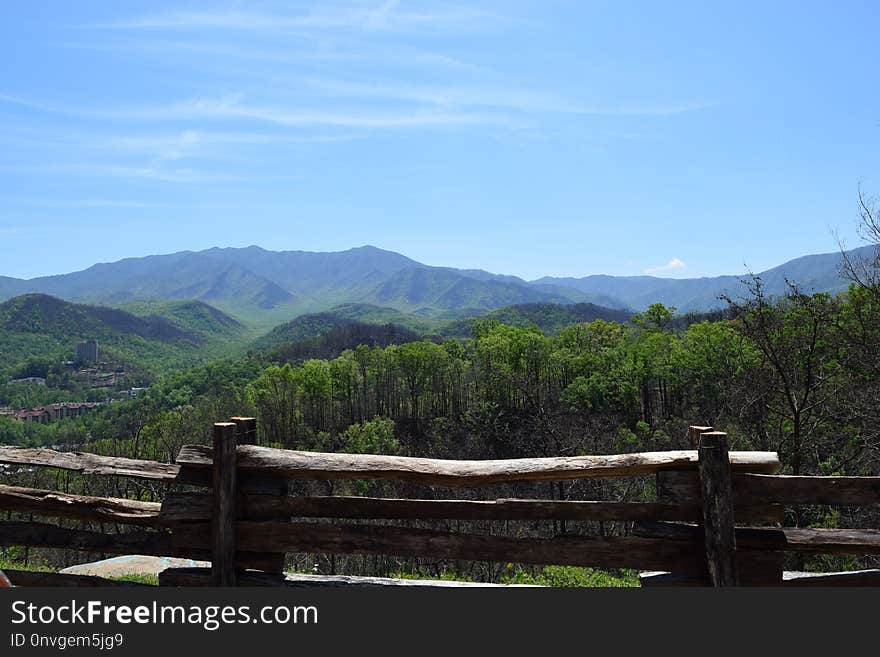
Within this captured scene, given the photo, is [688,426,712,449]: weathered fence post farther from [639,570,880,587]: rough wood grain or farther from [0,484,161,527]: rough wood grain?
[0,484,161,527]: rough wood grain

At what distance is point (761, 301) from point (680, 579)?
41.6ft

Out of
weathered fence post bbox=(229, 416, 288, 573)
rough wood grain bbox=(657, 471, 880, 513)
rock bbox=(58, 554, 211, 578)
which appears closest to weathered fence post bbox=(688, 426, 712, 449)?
rough wood grain bbox=(657, 471, 880, 513)

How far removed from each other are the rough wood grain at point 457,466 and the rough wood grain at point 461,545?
0.36 meters

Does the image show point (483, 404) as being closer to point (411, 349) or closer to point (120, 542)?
point (411, 349)

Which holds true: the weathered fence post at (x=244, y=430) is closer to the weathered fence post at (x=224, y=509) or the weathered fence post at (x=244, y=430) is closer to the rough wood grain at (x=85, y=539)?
the weathered fence post at (x=224, y=509)

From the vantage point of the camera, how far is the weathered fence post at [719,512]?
3574 mm

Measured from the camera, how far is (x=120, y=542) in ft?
14.6

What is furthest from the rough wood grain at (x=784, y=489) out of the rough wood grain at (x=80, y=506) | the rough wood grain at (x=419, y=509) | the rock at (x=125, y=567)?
the rock at (x=125, y=567)

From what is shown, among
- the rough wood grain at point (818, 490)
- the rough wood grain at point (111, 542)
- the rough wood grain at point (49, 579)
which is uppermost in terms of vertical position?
the rough wood grain at point (818, 490)

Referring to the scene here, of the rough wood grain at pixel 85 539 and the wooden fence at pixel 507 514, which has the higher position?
the wooden fence at pixel 507 514

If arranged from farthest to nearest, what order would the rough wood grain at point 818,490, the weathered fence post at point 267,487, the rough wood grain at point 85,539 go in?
the rough wood grain at point 85,539, the weathered fence post at point 267,487, the rough wood grain at point 818,490

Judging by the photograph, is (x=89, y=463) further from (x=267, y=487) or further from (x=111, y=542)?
(x=267, y=487)

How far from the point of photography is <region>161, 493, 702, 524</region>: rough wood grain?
375 centimetres

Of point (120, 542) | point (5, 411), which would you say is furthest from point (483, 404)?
point (5, 411)
